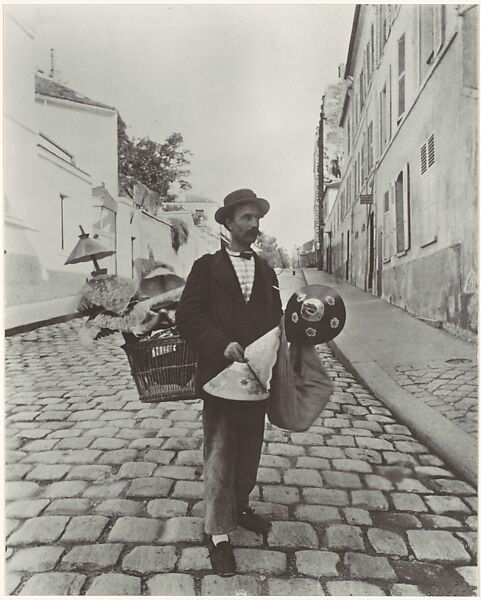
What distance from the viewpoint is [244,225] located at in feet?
6.73

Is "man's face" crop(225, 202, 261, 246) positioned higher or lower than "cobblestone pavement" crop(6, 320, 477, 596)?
higher

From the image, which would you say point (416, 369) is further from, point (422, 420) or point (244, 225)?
point (244, 225)

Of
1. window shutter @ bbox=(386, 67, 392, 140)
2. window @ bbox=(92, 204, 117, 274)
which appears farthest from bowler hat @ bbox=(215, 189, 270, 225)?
window shutter @ bbox=(386, 67, 392, 140)

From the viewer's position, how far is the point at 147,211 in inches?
104

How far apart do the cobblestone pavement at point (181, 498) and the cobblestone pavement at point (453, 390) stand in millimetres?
228

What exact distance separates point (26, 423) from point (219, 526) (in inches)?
45.4

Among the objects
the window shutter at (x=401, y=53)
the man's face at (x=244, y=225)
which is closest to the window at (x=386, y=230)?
the window shutter at (x=401, y=53)

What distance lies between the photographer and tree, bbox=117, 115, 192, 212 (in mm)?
2605

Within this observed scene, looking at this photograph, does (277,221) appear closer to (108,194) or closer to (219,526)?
(108,194)

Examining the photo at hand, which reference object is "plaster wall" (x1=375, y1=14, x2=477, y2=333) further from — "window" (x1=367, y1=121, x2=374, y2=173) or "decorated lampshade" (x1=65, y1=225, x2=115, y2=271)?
"decorated lampshade" (x1=65, y1=225, x2=115, y2=271)

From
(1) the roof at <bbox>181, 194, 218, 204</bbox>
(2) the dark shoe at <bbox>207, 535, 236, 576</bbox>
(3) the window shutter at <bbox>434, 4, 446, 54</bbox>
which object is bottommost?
(2) the dark shoe at <bbox>207, 535, 236, 576</bbox>

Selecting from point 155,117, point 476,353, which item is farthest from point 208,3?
point 476,353

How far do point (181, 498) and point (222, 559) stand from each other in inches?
17.3

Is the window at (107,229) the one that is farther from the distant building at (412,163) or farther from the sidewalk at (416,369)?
the distant building at (412,163)
